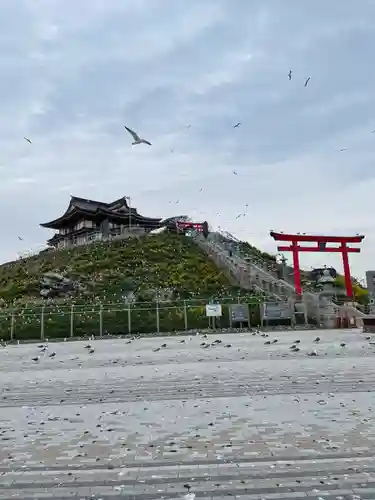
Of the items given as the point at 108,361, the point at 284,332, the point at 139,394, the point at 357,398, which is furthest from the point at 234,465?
the point at 284,332

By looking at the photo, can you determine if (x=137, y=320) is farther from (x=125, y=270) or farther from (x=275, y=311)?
(x=125, y=270)

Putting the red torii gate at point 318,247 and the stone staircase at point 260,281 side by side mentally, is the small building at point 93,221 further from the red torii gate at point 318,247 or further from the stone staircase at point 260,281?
the red torii gate at point 318,247

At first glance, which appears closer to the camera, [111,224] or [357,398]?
[357,398]

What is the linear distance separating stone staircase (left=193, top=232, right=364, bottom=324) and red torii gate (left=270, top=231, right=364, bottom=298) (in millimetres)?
1765

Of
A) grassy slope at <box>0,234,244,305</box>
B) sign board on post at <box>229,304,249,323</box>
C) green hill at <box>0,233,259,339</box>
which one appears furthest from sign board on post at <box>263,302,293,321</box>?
grassy slope at <box>0,234,244,305</box>

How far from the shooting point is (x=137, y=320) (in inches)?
938

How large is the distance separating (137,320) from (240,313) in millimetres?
5053

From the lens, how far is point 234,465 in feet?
15.1

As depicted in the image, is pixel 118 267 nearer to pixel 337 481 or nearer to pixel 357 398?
pixel 357 398

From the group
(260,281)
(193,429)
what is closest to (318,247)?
(260,281)

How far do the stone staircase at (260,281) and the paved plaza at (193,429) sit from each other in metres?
11.0

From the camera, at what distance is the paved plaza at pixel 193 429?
417 centimetres

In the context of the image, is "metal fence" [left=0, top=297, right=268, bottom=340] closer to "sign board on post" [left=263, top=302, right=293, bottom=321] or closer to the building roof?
"sign board on post" [left=263, top=302, right=293, bottom=321]

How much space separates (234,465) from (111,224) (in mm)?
50559
